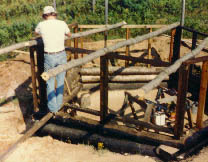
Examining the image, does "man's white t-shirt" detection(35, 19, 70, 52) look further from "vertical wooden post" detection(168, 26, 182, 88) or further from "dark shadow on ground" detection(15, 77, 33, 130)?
"vertical wooden post" detection(168, 26, 182, 88)

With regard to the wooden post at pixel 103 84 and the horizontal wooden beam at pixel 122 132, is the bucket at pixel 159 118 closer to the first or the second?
the horizontal wooden beam at pixel 122 132

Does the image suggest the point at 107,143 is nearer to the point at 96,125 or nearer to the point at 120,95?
the point at 96,125

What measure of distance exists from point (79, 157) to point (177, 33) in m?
5.74

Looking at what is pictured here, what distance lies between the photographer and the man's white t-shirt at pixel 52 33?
642 cm

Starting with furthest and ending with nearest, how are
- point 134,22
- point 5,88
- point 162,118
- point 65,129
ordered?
point 134,22, point 5,88, point 162,118, point 65,129

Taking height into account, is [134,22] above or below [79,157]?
above

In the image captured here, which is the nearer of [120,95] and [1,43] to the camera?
[120,95]

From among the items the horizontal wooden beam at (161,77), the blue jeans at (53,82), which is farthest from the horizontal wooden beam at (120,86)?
Answer: the horizontal wooden beam at (161,77)

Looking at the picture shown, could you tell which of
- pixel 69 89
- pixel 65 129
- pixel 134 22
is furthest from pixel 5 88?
pixel 134 22

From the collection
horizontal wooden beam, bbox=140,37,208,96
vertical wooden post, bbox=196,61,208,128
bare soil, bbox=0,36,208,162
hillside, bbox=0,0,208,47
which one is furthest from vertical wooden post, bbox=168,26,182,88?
hillside, bbox=0,0,208,47

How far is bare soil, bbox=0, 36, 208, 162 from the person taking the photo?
6035mm

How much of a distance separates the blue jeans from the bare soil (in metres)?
0.82

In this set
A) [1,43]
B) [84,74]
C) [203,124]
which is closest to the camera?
[203,124]

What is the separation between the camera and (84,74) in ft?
34.1
